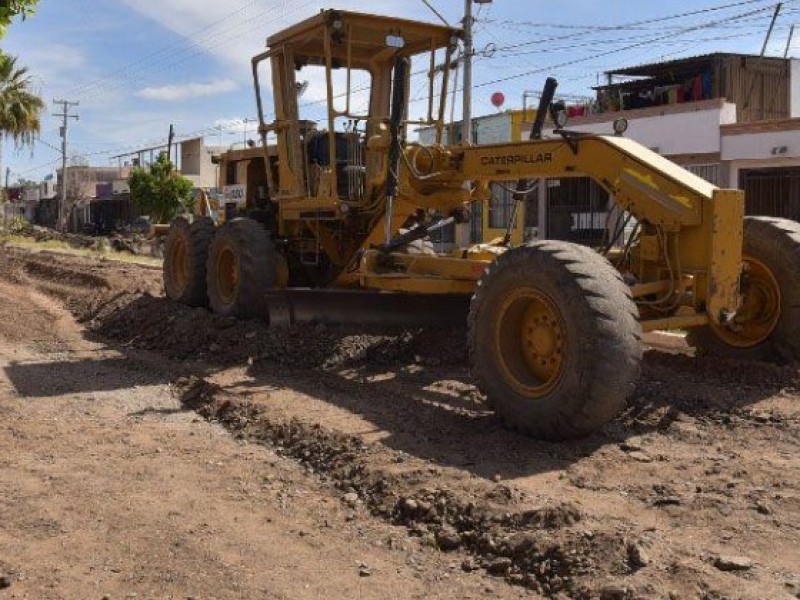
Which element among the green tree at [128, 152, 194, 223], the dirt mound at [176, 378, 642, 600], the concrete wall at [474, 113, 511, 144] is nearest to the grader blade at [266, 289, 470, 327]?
the dirt mound at [176, 378, 642, 600]

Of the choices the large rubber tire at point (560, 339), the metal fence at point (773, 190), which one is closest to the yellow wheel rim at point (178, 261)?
the large rubber tire at point (560, 339)

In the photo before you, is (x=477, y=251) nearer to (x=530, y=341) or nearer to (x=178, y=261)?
(x=530, y=341)

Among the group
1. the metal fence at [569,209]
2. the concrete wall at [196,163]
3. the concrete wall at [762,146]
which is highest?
the concrete wall at [196,163]

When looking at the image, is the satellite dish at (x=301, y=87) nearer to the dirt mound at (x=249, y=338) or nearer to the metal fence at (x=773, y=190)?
the dirt mound at (x=249, y=338)

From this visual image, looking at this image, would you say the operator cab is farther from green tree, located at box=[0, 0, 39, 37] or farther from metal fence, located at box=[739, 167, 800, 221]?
metal fence, located at box=[739, 167, 800, 221]

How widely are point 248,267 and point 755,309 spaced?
529cm

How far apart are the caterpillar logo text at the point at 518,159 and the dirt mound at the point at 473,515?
267 centimetres

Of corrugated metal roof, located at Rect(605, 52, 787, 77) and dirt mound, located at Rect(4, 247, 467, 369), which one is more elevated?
corrugated metal roof, located at Rect(605, 52, 787, 77)

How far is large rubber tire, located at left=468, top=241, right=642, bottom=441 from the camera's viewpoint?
5426 millimetres

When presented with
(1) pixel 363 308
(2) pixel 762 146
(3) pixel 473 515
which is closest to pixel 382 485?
(3) pixel 473 515

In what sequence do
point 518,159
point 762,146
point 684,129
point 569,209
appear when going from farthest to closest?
point 569,209 → point 684,129 → point 762,146 → point 518,159

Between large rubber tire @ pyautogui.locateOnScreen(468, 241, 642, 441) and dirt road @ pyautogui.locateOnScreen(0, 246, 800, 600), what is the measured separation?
0.25 meters

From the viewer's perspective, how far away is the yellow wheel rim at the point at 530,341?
5.85m

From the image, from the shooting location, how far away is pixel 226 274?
11.0 meters
